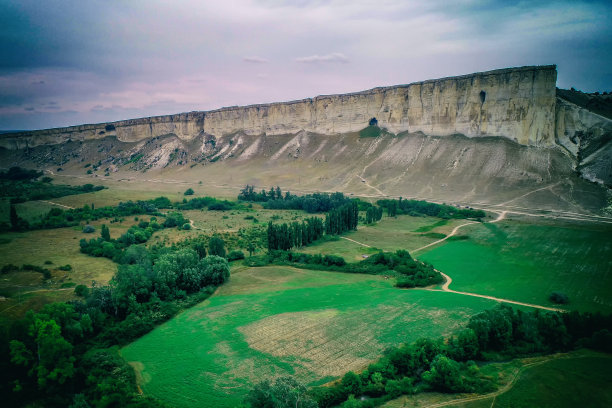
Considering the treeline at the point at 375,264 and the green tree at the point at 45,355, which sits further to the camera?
the treeline at the point at 375,264

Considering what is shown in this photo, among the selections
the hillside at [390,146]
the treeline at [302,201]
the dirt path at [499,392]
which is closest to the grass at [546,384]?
the dirt path at [499,392]

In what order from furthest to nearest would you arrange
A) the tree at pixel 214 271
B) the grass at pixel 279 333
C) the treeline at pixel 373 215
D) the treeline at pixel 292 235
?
the treeline at pixel 373 215 < the treeline at pixel 292 235 < the tree at pixel 214 271 < the grass at pixel 279 333

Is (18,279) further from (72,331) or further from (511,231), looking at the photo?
(511,231)

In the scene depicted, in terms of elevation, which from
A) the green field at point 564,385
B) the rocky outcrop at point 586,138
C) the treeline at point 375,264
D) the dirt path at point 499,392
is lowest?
the dirt path at point 499,392

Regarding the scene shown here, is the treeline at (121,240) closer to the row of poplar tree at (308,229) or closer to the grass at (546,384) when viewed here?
the row of poplar tree at (308,229)

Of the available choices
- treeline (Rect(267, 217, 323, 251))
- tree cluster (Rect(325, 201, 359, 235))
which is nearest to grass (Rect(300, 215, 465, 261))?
tree cluster (Rect(325, 201, 359, 235))
